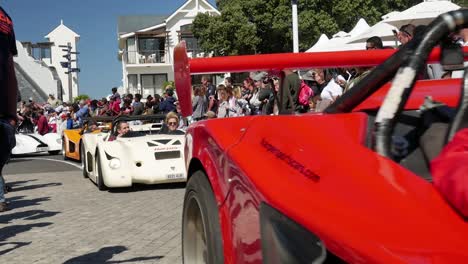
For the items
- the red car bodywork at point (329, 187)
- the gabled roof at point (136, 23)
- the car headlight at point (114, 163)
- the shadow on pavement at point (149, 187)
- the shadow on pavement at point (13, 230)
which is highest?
the gabled roof at point (136, 23)

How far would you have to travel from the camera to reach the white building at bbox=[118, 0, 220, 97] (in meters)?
55.5

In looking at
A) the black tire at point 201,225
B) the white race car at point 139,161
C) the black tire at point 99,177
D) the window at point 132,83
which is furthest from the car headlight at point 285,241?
the window at point 132,83

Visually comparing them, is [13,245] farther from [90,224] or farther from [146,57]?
[146,57]

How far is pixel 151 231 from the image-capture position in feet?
17.6

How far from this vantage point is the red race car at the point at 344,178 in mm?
1293

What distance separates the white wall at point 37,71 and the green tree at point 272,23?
34.0 m

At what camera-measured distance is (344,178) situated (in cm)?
153

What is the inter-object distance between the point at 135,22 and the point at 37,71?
46.4 feet

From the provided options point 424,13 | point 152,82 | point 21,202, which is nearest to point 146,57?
point 152,82

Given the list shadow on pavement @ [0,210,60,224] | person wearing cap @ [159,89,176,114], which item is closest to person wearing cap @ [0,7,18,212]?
shadow on pavement @ [0,210,60,224]

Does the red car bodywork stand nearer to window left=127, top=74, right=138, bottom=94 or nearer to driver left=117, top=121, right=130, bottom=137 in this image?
driver left=117, top=121, right=130, bottom=137

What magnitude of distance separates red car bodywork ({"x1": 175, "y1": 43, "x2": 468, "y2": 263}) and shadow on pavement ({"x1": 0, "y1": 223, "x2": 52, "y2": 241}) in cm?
369

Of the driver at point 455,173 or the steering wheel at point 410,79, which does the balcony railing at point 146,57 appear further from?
the driver at point 455,173

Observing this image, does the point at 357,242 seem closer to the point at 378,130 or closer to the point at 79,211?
the point at 378,130
